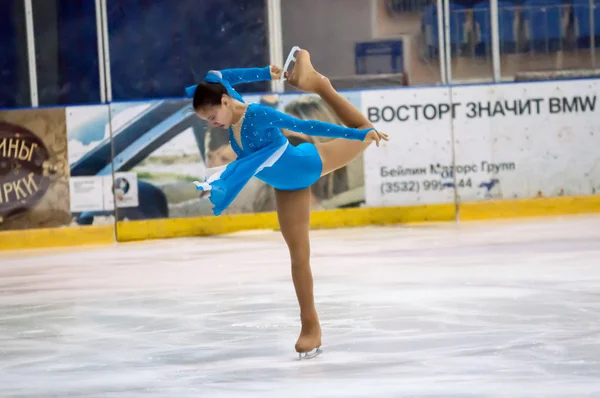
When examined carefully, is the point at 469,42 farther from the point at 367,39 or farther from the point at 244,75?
the point at 244,75

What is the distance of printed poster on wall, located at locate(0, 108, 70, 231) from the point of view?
948cm

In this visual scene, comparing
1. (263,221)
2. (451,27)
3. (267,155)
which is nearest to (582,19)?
(451,27)

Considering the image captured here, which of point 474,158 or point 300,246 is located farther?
point 474,158

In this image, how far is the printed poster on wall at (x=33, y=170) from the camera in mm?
9484

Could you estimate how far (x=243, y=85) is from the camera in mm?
12516

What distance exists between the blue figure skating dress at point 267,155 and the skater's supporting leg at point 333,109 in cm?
8

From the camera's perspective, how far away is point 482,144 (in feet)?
32.8

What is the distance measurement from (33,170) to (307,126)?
20.0 ft

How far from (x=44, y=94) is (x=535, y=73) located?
5.93 metres

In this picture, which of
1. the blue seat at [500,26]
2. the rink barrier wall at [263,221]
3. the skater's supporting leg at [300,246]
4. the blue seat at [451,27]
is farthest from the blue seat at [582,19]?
the skater's supporting leg at [300,246]

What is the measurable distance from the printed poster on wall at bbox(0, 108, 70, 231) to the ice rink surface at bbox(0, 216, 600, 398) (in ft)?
3.22

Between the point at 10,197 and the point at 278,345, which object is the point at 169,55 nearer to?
the point at 10,197

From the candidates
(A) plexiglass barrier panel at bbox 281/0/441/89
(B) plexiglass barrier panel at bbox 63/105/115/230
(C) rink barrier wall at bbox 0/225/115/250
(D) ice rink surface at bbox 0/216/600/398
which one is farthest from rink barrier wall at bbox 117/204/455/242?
(A) plexiglass barrier panel at bbox 281/0/441/89

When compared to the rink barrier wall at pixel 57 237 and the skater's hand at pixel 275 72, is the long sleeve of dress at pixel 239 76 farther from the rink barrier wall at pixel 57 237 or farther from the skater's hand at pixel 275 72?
the rink barrier wall at pixel 57 237
